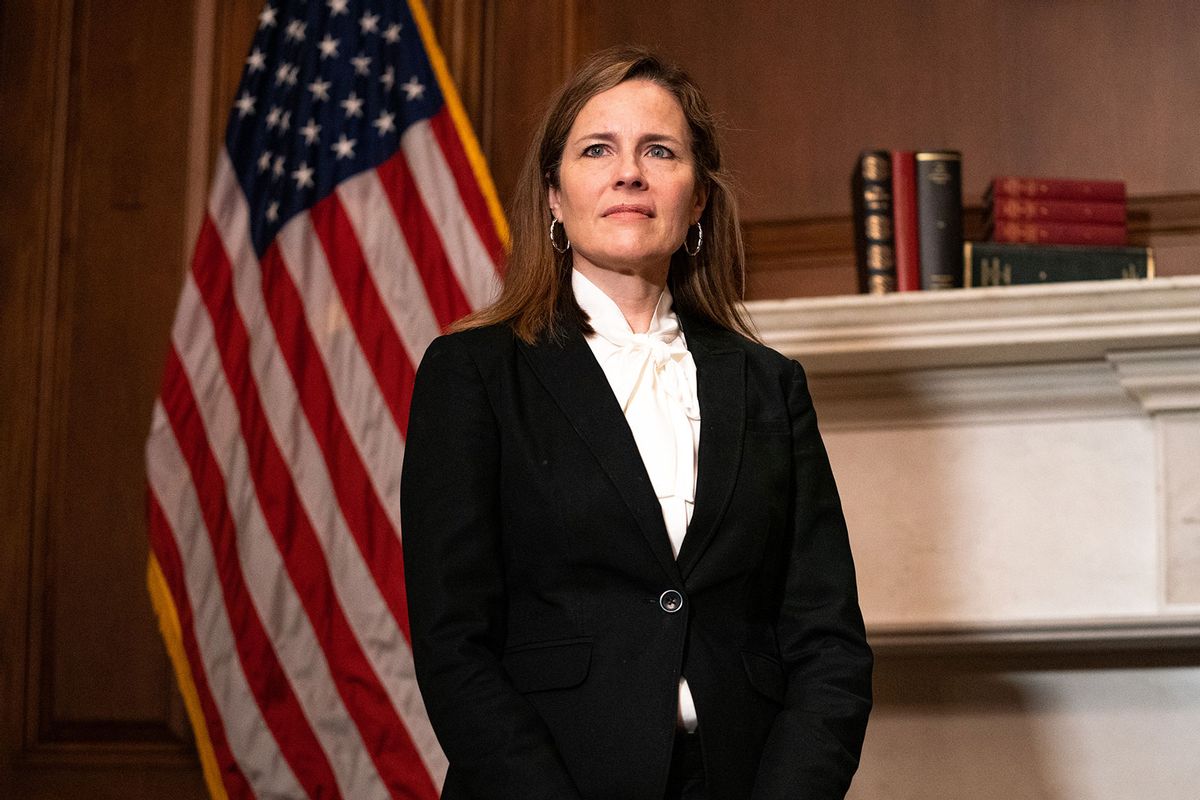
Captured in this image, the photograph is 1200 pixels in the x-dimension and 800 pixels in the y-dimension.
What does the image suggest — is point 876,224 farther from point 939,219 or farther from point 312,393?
point 312,393

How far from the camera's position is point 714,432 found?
1.70 meters

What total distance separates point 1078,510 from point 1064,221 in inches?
22.3

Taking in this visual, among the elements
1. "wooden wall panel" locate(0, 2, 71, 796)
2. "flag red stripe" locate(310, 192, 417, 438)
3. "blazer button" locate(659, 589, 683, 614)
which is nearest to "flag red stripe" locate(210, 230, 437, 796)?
"flag red stripe" locate(310, 192, 417, 438)

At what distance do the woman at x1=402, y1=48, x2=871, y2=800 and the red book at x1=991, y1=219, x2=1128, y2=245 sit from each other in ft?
3.44

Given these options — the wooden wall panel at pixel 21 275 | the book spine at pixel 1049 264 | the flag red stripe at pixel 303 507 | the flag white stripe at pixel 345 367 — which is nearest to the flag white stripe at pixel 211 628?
the flag red stripe at pixel 303 507

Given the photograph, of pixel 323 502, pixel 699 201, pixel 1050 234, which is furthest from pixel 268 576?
pixel 1050 234

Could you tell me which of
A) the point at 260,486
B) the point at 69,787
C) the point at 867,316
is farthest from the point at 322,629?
the point at 867,316

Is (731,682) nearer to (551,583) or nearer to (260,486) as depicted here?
(551,583)

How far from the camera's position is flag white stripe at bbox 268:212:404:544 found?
120 inches

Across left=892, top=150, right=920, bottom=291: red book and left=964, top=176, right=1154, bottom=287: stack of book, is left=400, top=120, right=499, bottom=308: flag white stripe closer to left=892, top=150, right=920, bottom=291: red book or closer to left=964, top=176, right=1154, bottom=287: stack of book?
left=892, top=150, right=920, bottom=291: red book

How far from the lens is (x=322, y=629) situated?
3.00m

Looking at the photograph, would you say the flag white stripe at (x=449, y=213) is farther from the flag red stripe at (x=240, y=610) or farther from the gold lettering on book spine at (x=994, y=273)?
the gold lettering on book spine at (x=994, y=273)

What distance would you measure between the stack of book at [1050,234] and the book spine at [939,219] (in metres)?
0.03

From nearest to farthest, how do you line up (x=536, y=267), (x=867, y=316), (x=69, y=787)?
(x=536, y=267)
(x=867, y=316)
(x=69, y=787)
